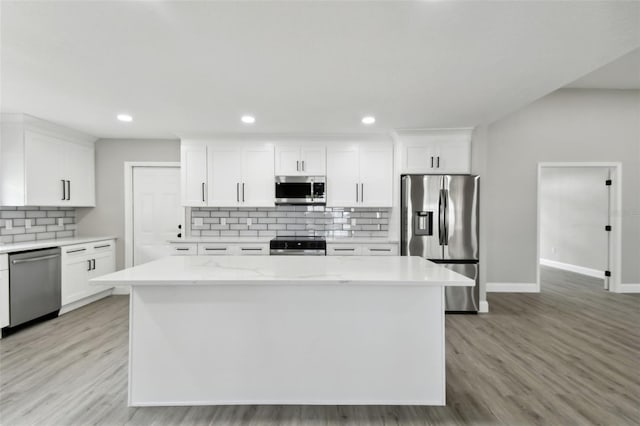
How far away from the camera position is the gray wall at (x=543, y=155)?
4844 millimetres

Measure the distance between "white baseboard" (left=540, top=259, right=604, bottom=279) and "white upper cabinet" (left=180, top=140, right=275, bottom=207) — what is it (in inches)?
247

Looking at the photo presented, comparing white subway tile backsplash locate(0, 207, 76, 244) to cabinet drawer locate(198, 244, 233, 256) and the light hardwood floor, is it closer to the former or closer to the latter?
the light hardwood floor

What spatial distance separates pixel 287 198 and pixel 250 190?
0.57 meters

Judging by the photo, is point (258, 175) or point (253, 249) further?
point (258, 175)

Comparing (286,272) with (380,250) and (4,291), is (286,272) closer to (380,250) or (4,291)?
(380,250)

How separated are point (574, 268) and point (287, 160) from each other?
6.39 metres

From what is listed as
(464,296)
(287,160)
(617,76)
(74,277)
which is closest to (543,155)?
(617,76)

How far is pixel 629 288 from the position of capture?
4859 millimetres

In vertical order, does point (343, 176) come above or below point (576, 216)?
above

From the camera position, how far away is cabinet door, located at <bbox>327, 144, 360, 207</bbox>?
4473 millimetres

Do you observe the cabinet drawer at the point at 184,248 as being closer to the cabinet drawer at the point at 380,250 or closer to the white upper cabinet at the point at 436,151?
the cabinet drawer at the point at 380,250

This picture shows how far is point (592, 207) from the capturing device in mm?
5961

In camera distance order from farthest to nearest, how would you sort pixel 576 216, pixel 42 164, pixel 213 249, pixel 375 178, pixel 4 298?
pixel 576 216, pixel 375 178, pixel 213 249, pixel 42 164, pixel 4 298

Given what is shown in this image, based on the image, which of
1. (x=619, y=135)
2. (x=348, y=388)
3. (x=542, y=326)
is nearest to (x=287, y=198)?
(x=348, y=388)
